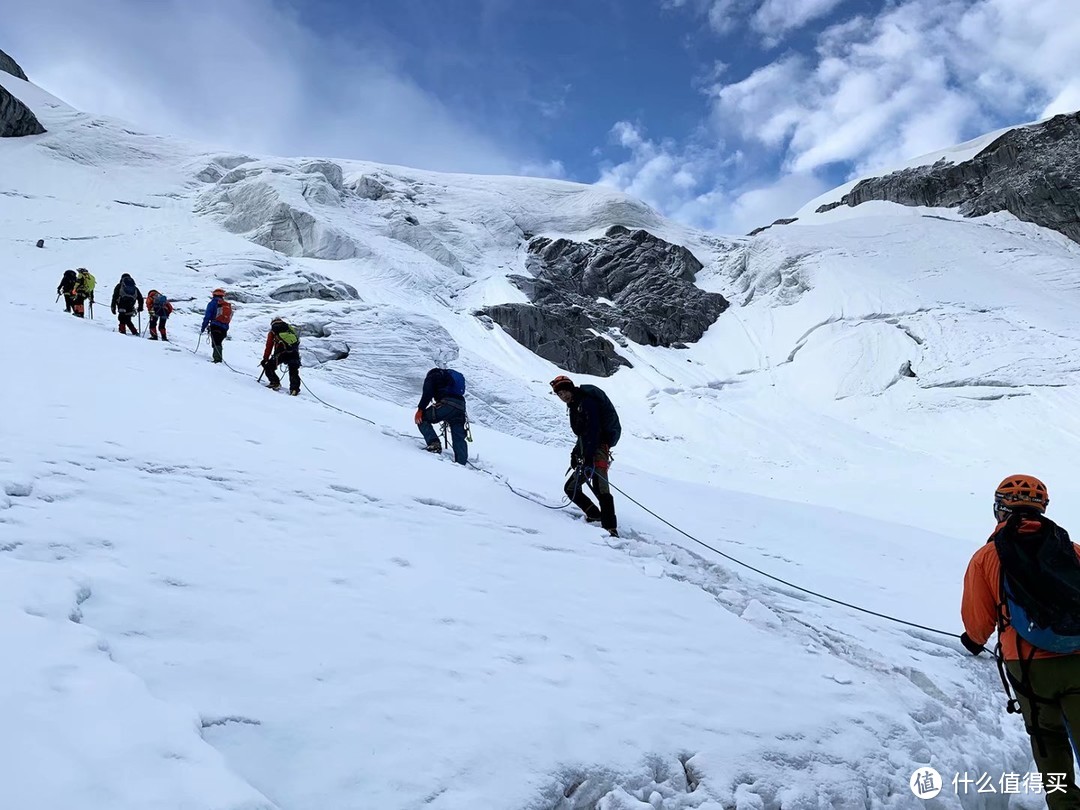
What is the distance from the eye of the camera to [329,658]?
10.4 feet

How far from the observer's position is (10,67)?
66375mm

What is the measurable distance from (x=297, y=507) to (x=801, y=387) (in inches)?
1348

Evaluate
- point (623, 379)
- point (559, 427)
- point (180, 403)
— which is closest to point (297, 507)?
point (180, 403)

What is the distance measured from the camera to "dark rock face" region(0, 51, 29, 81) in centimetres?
6519

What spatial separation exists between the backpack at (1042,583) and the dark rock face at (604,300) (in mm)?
33826

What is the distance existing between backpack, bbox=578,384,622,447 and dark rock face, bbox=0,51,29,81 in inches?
3411

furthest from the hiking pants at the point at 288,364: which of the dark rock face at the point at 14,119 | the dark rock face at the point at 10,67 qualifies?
the dark rock face at the point at 10,67

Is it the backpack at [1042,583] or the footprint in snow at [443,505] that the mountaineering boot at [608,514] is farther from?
the backpack at [1042,583]

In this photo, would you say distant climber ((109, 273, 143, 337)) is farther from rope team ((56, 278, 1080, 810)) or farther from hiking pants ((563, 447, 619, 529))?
rope team ((56, 278, 1080, 810))

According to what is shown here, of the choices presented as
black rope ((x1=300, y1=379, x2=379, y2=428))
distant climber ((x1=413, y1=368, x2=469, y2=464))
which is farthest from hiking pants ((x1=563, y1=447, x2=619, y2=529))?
black rope ((x1=300, y1=379, x2=379, y2=428))

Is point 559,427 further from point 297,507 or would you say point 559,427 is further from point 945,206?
Result: point 945,206

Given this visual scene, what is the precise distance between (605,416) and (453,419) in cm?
277

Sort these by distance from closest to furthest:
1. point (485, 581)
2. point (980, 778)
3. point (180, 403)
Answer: point (980, 778) < point (485, 581) < point (180, 403)

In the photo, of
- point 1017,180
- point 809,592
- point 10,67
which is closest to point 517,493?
point 809,592
